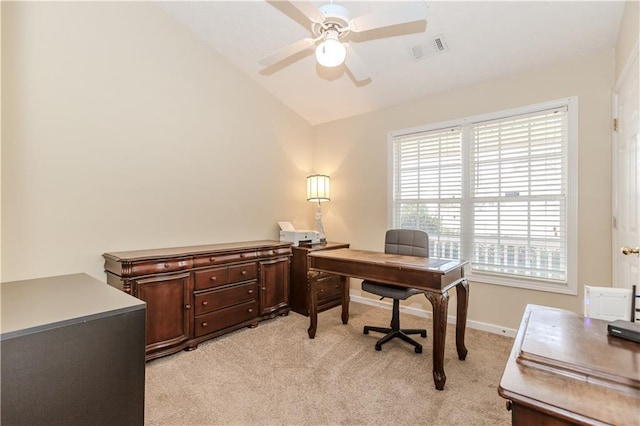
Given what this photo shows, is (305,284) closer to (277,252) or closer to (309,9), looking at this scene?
(277,252)

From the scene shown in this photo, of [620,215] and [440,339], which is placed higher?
[620,215]

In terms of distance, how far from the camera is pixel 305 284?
12.0 feet

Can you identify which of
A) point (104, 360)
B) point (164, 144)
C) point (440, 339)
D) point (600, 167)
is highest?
point (164, 144)

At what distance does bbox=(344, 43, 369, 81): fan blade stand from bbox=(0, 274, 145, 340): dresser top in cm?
205

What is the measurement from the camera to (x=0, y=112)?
2168 millimetres

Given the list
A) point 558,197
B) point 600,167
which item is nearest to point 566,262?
point 558,197

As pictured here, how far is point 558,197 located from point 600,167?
14.9 inches

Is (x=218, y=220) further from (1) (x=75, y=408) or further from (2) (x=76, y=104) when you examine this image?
(1) (x=75, y=408)

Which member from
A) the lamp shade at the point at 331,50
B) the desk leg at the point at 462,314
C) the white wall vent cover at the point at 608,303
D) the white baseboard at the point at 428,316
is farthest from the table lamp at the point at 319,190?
the white wall vent cover at the point at 608,303

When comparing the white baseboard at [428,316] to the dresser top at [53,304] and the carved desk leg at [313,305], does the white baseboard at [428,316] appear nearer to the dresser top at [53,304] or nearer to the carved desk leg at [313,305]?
the carved desk leg at [313,305]

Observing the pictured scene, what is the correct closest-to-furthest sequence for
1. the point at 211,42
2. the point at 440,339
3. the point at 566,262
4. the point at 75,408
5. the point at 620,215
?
the point at 75,408 < the point at 440,339 < the point at 620,215 < the point at 566,262 < the point at 211,42

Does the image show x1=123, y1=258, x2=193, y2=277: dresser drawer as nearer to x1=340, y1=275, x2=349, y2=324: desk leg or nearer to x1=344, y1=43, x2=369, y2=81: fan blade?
x1=340, y1=275, x2=349, y2=324: desk leg

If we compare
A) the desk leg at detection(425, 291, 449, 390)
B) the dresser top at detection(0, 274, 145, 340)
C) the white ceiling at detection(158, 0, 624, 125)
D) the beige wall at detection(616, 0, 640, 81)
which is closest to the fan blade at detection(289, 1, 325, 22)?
the white ceiling at detection(158, 0, 624, 125)

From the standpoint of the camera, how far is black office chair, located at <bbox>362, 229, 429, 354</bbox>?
8.79 feet
